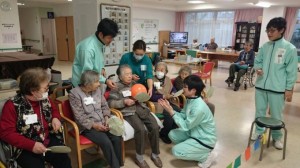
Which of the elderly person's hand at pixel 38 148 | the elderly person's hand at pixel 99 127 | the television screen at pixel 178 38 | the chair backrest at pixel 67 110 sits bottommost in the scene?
the elderly person's hand at pixel 99 127

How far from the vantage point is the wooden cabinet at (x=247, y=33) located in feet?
30.9

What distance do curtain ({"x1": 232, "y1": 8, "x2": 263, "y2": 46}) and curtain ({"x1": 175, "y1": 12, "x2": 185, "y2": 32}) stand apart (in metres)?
2.77

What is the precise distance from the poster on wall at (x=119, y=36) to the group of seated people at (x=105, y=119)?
0.88 meters

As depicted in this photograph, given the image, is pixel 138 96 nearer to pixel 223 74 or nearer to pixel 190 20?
pixel 223 74

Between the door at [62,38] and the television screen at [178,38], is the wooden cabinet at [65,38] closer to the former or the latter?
the door at [62,38]

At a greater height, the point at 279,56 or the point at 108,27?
the point at 108,27

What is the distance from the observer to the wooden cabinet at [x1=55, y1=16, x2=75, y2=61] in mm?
9445

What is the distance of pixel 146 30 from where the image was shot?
10898 millimetres

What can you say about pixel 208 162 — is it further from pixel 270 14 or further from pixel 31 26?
pixel 31 26

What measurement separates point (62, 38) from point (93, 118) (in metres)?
8.53

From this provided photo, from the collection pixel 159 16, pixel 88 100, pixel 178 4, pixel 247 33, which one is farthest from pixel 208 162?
pixel 159 16

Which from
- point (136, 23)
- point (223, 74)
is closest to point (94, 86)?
point (223, 74)

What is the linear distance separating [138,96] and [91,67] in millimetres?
553

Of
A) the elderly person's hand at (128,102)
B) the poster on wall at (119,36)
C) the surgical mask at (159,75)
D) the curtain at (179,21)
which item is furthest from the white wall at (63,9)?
the elderly person's hand at (128,102)
